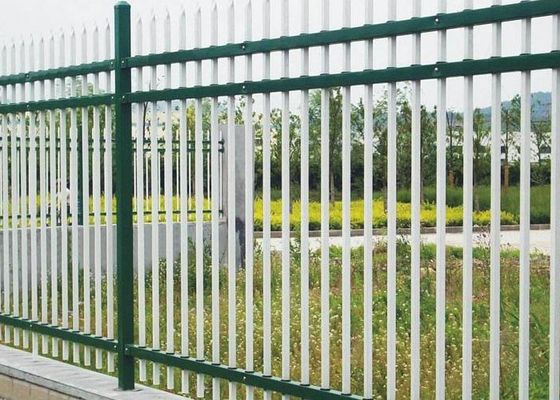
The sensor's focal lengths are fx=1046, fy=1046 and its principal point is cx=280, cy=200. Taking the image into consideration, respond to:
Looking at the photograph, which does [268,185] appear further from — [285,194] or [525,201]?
[525,201]

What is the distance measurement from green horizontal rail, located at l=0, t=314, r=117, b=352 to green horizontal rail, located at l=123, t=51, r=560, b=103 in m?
1.51

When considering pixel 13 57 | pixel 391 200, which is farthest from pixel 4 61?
pixel 391 200

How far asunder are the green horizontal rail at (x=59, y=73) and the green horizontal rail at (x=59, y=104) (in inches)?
5.5

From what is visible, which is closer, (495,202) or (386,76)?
(495,202)

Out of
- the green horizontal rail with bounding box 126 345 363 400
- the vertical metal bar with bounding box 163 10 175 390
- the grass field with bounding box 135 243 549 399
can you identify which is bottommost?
the grass field with bounding box 135 243 549 399

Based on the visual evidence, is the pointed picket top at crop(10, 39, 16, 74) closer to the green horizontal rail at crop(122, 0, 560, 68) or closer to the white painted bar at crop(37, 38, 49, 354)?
the white painted bar at crop(37, 38, 49, 354)

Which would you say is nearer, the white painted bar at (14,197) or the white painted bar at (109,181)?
the white painted bar at (109,181)

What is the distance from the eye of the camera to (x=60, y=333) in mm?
6379

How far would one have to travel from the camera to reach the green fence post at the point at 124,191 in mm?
5688

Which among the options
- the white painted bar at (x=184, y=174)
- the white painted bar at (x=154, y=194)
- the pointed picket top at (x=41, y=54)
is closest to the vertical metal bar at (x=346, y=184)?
the white painted bar at (x=184, y=174)

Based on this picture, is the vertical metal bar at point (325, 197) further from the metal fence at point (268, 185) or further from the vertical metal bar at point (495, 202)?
the vertical metal bar at point (495, 202)

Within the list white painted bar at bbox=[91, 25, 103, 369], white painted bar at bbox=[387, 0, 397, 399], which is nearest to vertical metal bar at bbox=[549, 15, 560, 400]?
white painted bar at bbox=[387, 0, 397, 399]

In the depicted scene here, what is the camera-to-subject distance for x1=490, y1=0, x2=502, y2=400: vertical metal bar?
383cm

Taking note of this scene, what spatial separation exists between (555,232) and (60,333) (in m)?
3.62
